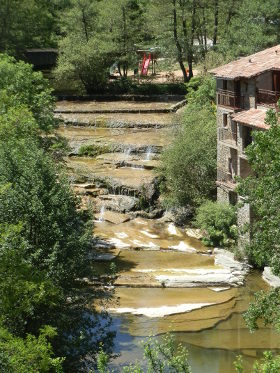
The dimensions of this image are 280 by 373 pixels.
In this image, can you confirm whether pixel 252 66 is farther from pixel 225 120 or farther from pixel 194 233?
pixel 194 233

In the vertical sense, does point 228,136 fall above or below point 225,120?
below

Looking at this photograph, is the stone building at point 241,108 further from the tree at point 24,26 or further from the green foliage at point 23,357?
the tree at point 24,26

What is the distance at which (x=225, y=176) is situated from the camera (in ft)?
150

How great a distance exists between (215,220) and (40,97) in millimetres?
15386

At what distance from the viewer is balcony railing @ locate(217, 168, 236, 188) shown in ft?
148

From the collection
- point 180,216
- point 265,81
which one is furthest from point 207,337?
point 265,81

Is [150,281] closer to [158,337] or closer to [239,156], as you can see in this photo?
Result: [158,337]

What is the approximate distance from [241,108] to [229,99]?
1193 mm

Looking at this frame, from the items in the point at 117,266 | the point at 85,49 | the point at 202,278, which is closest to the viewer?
the point at 202,278

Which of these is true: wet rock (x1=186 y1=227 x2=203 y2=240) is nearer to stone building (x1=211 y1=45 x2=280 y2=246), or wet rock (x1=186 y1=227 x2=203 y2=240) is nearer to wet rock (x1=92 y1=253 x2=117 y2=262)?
stone building (x1=211 y1=45 x2=280 y2=246)

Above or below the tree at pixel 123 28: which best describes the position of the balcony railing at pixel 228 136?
below

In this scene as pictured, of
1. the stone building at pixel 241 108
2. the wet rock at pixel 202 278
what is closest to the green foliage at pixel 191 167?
the stone building at pixel 241 108

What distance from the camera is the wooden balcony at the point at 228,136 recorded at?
4450 cm

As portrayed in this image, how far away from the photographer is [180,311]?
34.9 meters
